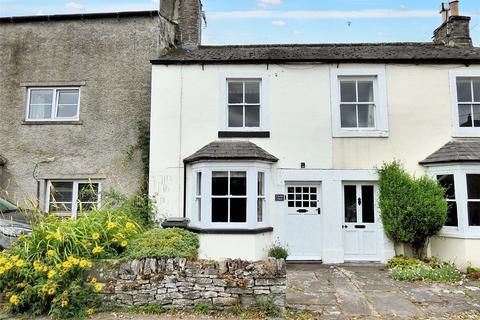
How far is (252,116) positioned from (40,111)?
283 inches

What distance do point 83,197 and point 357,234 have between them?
346 inches

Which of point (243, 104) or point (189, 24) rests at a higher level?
point (189, 24)

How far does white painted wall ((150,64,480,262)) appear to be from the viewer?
1034 centimetres

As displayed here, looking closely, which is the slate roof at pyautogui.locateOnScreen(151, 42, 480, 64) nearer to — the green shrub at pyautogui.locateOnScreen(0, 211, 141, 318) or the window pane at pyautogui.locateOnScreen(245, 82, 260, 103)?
the window pane at pyautogui.locateOnScreen(245, 82, 260, 103)

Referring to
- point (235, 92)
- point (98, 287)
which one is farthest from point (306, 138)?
point (98, 287)

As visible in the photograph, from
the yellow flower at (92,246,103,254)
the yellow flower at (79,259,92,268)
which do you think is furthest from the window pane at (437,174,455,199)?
the yellow flower at (79,259,92,268)

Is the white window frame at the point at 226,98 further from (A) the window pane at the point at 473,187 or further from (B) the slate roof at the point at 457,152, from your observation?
Result: (A) the window pane at the point at 473,187

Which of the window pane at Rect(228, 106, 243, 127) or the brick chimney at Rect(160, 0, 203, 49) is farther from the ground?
the brick chimney at Rect(160, 0, 203, 49)

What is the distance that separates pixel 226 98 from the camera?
35.8ft

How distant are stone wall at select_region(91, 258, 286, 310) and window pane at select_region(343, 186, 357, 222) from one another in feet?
16.6

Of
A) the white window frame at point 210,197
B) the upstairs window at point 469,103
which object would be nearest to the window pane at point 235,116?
the white window frame at point 210,197

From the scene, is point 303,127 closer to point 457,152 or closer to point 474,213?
point 457,152

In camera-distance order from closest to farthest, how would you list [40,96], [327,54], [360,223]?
1. [360,223]
2. [327,54]
3. [40,96]

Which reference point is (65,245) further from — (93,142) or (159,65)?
(159,65)
